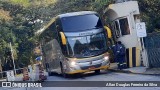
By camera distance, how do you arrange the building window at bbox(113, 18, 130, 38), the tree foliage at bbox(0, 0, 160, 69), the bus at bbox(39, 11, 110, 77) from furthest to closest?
the tree foliage at bbox(0, 0, 160, 69) < the building window at bbox(113, 18, 130, 38) < the bus at bbox(39, 11, 110, 77)

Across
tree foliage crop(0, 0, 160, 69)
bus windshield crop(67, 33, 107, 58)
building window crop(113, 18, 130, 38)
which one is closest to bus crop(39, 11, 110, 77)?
bus windshield crop(67, 33, 107, 58)

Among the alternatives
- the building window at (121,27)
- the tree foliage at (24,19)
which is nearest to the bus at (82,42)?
the building window at (121,27)

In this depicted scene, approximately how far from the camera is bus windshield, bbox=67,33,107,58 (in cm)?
1803

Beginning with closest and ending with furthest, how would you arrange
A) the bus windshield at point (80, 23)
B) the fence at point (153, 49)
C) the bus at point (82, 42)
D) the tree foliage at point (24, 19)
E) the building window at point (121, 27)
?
the fence at point (153, 49), the bus at point (82, 42), the bus windshield at point (80, 23), the building window at point (121, 27), the tree foliage at point (24, 19)

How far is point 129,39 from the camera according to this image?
67.2 feet

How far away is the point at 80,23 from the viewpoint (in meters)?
18.4

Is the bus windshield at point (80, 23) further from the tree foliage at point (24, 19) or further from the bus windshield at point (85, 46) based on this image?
the tree foliage at point (24, 19)

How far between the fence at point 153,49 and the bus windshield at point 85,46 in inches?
97.6

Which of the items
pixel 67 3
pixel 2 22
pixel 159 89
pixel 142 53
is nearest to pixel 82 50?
pixel 142 53

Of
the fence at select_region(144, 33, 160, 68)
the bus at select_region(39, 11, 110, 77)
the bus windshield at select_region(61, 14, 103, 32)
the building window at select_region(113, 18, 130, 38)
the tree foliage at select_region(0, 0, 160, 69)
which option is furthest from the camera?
the tree foliage at select_region(0, 0, 160, 69)

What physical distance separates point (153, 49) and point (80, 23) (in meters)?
4.30

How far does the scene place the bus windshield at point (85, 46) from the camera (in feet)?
59.2

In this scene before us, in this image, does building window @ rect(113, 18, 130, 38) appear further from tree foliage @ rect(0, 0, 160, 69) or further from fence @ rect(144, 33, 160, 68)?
tree foliage @ rect(0, 0, 160, 69)

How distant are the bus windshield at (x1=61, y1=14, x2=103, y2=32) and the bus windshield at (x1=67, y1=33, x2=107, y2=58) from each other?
1.87ft
